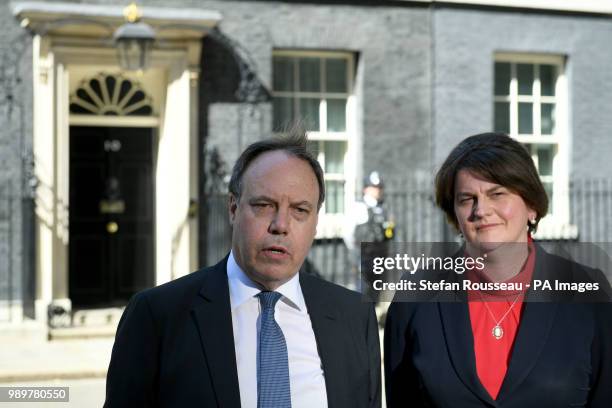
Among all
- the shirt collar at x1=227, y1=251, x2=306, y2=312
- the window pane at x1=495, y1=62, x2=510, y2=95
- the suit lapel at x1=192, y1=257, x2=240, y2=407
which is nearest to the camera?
the suit lapel at x1=192, y1=257, x2=240, y2=407

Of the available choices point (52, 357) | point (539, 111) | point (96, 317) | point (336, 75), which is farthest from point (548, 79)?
point (52, 357)

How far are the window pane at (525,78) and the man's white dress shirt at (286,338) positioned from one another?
11723 mm

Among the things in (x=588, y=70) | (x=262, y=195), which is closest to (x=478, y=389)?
(x=262, y=195)

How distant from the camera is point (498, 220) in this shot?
8.85ft

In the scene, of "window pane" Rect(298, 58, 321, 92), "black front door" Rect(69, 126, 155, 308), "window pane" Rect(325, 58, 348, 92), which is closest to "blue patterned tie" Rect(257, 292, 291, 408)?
"black front door" Rect(69, 126, 155, 308)

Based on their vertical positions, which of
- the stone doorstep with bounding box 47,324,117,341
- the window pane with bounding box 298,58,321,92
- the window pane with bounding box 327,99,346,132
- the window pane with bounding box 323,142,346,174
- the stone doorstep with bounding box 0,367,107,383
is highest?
the window pane with bounding box 298,58,321,92

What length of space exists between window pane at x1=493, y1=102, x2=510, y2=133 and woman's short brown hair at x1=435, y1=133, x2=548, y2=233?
1124 cm

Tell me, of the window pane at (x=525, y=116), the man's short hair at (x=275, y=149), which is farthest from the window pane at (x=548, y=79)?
the man's short hair at (x=275, y=149)

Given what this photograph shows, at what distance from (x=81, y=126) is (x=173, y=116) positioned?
1.25m

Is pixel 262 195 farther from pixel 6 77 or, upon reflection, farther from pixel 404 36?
pixel 404 36

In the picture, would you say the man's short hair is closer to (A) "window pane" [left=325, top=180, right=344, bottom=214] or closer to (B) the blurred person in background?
(B) the blurred person in background

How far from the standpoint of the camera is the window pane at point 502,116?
13.8 m

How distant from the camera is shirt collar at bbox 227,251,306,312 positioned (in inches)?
102

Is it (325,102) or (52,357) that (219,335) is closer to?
(52,357)
